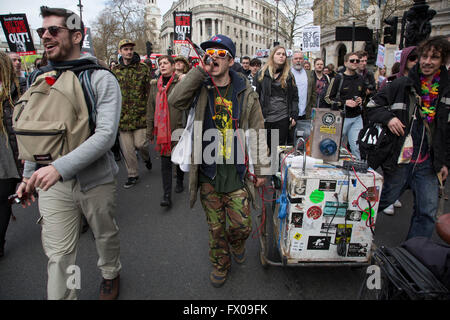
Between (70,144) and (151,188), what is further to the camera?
(151,188)

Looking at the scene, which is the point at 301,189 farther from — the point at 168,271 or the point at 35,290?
the point at 35,290

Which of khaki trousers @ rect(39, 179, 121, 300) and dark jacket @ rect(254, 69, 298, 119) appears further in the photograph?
dark jacket @ rect(254, 69, 298, 119)

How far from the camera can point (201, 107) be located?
2.39 meters

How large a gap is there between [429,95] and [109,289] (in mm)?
3515

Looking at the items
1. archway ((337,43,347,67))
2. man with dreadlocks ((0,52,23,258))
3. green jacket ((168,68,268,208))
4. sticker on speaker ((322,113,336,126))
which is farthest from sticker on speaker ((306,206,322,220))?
archway ((337,43,347,67))

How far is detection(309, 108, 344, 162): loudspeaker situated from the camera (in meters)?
2.58

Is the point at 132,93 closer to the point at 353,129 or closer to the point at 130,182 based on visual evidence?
the point at 130,182

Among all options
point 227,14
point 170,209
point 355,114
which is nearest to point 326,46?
point 355,114

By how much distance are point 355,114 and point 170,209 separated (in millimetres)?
3701

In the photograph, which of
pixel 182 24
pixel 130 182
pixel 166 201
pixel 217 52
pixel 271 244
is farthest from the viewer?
pixel 182 24

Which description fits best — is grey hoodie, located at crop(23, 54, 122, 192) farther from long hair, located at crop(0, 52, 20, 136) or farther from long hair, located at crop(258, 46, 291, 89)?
long hair, located at crop(258, 46, 291, 89)

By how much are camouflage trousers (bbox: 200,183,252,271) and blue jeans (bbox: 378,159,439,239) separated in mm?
1485

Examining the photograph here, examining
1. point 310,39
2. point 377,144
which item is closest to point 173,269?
point 377,144

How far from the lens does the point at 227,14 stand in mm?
80625
